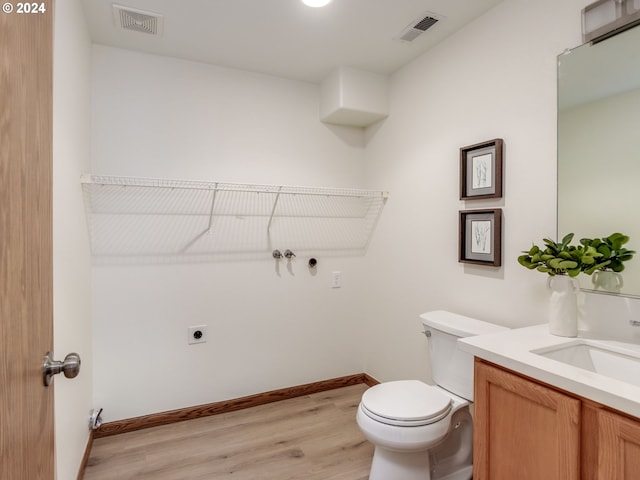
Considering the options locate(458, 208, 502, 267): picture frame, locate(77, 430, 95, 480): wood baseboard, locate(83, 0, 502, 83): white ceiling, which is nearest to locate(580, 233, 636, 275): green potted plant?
locate(458, 208, 502, 267): picture frame

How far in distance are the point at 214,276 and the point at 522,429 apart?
192 centimetres

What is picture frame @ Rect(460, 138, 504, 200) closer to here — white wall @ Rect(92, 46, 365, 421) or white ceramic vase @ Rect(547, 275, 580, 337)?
white ceramic vase @ Rect(547, 275, 580, 337)

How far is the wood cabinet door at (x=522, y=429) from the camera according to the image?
3.33 ft

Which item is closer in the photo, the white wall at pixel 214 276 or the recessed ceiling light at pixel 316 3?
the recessed ceiling light at pixel 316 3

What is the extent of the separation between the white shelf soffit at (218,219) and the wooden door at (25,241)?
1293 mm

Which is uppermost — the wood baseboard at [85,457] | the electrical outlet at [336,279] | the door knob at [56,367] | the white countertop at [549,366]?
the door knob at [56,367]

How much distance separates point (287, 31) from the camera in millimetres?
2045

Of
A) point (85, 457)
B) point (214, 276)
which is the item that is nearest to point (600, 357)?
point (214, 276)

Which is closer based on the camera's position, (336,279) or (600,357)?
(600,357)

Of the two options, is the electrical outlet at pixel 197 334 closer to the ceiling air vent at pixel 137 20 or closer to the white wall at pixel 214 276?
the white wall at pixel 214 276

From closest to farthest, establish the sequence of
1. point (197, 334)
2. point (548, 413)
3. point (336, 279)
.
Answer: point (548, 413) → point (197, 334) → point (336, 279)

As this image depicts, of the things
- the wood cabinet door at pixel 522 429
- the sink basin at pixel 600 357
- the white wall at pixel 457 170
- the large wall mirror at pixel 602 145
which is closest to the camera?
the wood cabinet door at pixel 522 429

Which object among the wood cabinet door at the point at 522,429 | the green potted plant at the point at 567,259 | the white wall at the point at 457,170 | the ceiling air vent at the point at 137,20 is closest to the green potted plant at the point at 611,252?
the green potted plant at the point at 567,259

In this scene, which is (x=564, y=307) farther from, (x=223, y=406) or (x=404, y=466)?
(x=223, y=406)
